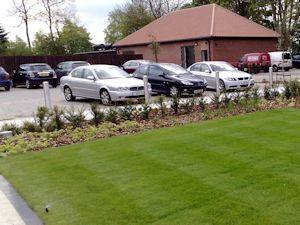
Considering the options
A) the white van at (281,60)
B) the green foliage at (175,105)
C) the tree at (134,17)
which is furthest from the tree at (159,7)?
the green foliage at (175,105)

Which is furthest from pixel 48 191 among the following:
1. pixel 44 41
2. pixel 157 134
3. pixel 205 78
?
pixel 44 41

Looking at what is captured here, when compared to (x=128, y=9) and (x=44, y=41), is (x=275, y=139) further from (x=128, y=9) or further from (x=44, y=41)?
(x=128, y=9)

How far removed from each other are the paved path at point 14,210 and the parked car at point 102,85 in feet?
33.7

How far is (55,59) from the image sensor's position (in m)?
36.2

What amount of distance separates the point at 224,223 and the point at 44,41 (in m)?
52.8

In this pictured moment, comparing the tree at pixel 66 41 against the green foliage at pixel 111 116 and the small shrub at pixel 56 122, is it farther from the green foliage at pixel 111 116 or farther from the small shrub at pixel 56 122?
the small shrub at pixel 56 122

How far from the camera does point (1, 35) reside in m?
63.8

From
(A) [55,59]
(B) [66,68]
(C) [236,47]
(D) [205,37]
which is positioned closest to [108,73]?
(B) [66,68]

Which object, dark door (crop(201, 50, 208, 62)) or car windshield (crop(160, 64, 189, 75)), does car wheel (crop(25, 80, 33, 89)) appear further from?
dark door (crop(201, 50, 208, 62))

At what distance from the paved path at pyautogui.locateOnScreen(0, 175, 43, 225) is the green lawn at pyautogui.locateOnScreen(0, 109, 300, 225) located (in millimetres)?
97

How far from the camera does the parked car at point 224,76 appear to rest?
20703 mm

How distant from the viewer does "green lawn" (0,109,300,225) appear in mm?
5055

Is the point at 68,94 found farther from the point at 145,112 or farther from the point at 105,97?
the point at 145,112

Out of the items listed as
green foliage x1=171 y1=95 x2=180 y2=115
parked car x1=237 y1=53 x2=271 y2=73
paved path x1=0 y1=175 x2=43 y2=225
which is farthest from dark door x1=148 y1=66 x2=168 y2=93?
parked car x1=237 y1=53 x2=271 y2=73
